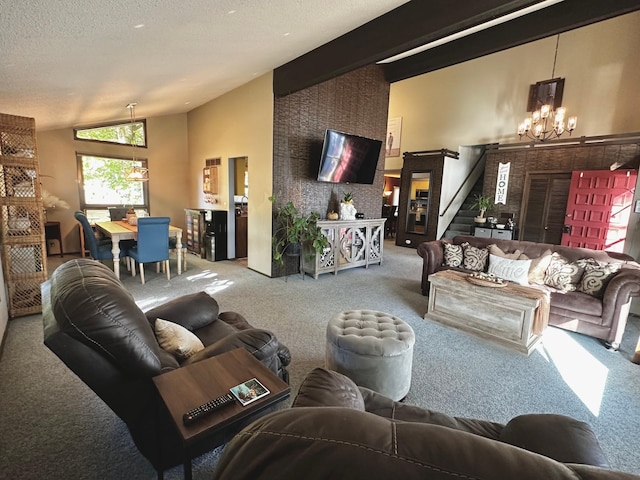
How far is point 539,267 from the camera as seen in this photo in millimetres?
3686

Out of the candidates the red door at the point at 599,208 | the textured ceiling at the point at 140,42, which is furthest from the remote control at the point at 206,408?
the red door at the point at 599,208

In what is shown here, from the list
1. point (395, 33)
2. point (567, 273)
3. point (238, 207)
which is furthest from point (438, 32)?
point (238, 207)

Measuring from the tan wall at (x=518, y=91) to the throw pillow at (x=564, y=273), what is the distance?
484 centimetres

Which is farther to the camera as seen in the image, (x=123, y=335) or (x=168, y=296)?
(x=168, y=296)

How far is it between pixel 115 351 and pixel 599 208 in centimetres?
834

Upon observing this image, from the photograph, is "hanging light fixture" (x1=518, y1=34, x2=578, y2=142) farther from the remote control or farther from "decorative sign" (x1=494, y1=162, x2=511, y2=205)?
A: the remote control

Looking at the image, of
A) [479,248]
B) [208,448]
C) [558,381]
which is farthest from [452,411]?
[479,248]

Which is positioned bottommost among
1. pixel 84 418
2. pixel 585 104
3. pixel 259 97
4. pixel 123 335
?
pixel 84 418

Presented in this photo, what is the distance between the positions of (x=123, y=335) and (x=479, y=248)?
433 cm

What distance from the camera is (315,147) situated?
538 centimetres

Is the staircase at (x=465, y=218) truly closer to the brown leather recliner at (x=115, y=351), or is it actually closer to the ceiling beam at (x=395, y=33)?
the ceiling beam at (x=395, y=33)

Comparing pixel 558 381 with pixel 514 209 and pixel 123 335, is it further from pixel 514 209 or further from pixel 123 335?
pixel 514 209

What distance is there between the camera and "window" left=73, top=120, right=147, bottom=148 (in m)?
6.18

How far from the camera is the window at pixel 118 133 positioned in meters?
6.18
